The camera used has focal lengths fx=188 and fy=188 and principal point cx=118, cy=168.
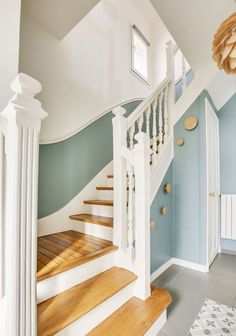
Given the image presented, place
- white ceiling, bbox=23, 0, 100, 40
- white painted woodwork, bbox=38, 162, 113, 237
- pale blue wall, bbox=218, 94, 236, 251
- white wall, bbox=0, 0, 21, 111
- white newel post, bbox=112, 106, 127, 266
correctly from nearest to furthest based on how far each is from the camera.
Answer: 1. white wall, bbox=0, 0, 21, 111
2. white newel post, bbox=112, 106, 127, 266
3. white ceiling, bbox=23, 0, 100, 40
4. white painted woodwork, bbox=38, 162, 113, 237
5. pale blue wall, bbox=218, 94, 236, 251

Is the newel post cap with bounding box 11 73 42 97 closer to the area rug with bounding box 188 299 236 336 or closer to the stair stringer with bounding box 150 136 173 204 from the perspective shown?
the stair stringer with bounding box 150 136 173 204

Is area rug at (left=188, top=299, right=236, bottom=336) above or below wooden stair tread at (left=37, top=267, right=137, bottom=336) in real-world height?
below

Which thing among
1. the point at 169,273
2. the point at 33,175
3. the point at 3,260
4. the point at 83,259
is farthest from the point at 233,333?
the point at 33,175

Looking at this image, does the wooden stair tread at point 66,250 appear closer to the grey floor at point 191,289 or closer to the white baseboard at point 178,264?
the grey floor at point 191,289

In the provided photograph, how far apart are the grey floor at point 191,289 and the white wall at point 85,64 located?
1952 mm

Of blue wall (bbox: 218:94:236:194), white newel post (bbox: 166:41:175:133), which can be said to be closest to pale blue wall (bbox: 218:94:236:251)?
blue wall (bbox: 218:94:236:194)

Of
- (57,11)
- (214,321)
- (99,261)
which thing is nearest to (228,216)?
(214,321)

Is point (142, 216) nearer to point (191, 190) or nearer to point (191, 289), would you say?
point (191, 289)

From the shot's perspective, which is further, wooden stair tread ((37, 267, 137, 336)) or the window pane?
the window pane

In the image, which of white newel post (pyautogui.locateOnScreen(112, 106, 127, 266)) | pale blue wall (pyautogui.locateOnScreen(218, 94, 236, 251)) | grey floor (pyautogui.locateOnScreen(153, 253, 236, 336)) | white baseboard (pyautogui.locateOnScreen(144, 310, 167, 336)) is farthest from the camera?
pale blue wall (pyautogui.locateOnScreen(218, 94, 236, 251))

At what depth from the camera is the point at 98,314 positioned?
3.90ft

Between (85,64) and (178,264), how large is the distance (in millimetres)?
2867

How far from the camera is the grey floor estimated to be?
4.67 feet

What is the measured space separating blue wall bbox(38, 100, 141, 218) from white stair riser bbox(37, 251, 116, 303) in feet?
2.60
